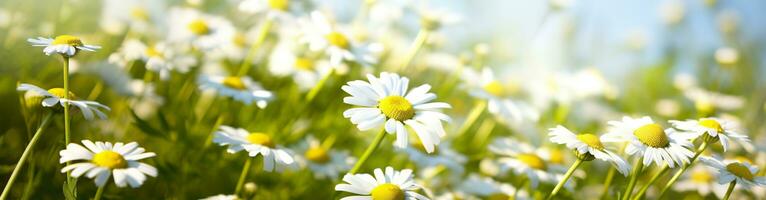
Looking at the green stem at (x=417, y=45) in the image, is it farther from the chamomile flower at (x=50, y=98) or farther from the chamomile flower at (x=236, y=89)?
the chamomile flower at (x=50, y=98)

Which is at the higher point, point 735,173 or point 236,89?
point 236,89

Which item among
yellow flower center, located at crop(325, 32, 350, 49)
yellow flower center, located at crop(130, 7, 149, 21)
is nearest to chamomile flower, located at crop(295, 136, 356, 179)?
yellow flower center, located at crop(325, 32, 350, 49)

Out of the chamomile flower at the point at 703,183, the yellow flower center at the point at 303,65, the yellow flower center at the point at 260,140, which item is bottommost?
the yellow flower center at the point at 260,140

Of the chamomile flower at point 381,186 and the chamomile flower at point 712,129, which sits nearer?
the chamomile flower at point 381,186

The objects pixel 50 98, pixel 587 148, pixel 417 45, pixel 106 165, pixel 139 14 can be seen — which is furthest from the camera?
pixel 139 14

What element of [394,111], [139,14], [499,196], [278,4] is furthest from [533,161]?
[139,14]

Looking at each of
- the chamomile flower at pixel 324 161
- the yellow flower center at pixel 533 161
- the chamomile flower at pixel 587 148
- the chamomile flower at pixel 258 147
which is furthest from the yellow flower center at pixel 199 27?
the chamomile flower at pixel 587 148

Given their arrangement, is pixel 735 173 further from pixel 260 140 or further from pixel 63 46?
pixel 63 46

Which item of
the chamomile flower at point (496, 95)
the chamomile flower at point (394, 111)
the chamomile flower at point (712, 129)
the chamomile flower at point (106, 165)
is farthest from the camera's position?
the chamomile flower at point (496, 95)

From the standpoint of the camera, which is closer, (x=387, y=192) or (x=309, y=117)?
(x=387, y=192)
